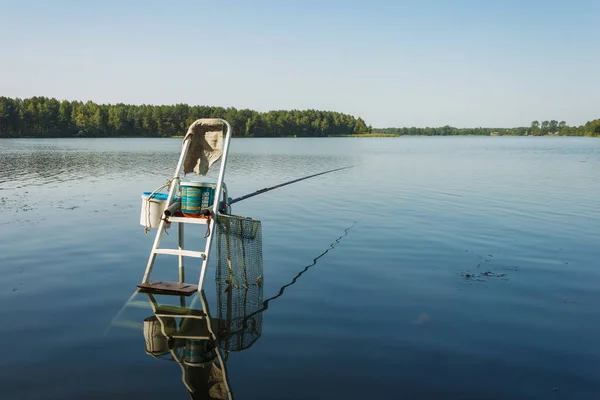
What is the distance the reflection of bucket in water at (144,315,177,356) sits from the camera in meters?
7.91

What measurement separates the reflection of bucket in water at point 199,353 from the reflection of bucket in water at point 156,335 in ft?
1.14

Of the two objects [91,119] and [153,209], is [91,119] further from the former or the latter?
[153,209]

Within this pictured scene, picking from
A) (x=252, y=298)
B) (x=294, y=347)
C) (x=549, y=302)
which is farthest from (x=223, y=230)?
(x=549, y=302)

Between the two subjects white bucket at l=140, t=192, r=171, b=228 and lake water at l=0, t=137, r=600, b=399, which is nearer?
lake water at l=0, t=137, r=600, b=399

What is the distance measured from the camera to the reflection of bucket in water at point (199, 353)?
7.59 metres

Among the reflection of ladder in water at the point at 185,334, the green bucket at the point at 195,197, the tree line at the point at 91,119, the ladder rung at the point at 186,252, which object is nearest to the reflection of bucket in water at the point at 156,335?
the reflection of ladder in water at the point at 185,334

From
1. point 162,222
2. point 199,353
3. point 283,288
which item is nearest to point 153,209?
point 162,222

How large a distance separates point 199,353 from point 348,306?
128 inches

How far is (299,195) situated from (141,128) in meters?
163

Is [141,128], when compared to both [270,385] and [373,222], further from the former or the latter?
[270,385]

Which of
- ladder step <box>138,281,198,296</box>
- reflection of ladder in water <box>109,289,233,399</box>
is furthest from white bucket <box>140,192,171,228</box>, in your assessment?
reflection of ladder in water <box>109,289,233,399</box>

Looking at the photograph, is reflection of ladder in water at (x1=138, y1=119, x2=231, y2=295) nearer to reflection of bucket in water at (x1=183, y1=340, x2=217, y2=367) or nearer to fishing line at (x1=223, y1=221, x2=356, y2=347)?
fishing line at (x1=223, y1=221, x2=356, y2=347)

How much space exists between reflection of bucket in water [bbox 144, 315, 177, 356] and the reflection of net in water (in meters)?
0.94

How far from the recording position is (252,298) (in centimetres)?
1030
